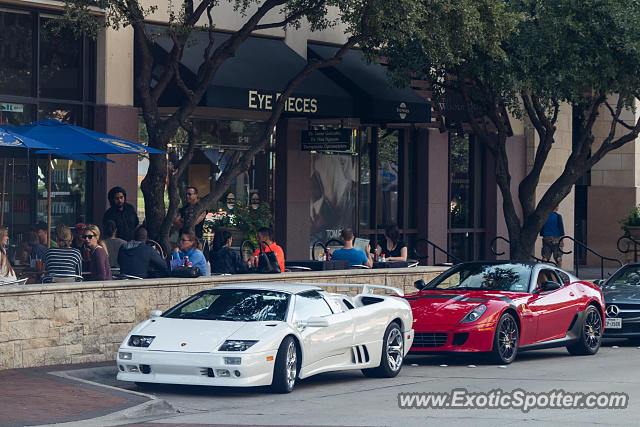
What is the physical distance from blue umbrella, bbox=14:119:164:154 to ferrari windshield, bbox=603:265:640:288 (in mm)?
8355

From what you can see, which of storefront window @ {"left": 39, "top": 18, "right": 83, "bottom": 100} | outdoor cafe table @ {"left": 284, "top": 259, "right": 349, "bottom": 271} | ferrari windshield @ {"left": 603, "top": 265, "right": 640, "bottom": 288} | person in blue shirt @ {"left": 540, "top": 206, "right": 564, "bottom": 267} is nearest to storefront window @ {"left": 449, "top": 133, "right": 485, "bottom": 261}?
person in blue shirt @ {"left": 540, "top": 206, "right": 564, "bottom": 267}

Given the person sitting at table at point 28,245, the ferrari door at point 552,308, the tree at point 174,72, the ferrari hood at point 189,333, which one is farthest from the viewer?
the person sitting at table at point 28,245

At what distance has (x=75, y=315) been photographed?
13547mm

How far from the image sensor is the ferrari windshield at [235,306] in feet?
39.5

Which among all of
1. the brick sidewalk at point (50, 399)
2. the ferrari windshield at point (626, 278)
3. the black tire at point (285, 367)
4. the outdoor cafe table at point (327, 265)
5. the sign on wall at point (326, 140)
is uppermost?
the sign on wall at point (326, 140)

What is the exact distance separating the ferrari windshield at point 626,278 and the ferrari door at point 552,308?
9.92 ft

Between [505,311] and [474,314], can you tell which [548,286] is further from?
[474,314]

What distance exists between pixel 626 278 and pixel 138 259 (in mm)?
8903

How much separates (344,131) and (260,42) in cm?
257

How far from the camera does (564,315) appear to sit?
15.9 m

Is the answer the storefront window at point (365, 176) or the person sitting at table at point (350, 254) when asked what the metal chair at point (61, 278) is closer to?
the person sitting at table at point (350, 254)

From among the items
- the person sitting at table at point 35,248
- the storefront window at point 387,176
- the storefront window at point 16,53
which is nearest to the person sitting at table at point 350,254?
the person sitting at table at point 35,248

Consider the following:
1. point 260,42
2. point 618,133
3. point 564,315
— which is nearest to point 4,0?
point 260,42

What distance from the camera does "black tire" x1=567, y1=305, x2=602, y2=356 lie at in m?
16.2
